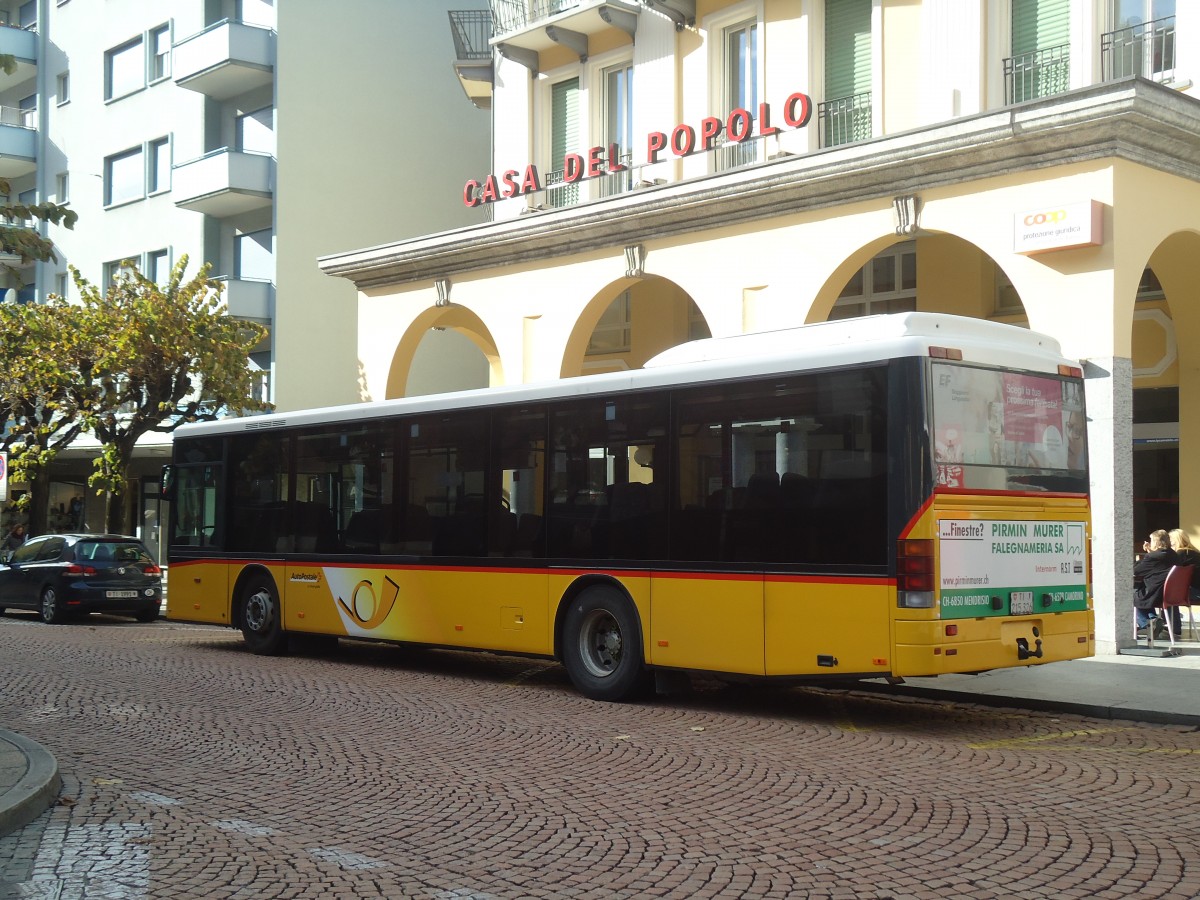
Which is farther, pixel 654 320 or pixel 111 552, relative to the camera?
pixel 654 320

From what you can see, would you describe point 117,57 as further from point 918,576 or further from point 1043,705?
point 918,576

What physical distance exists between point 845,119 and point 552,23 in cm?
625

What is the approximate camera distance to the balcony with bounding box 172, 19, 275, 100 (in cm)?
3412

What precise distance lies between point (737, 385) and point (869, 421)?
4.52 ft

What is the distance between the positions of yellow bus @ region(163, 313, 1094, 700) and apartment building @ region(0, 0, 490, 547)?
18.3 m

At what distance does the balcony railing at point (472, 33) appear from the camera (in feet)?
92.9

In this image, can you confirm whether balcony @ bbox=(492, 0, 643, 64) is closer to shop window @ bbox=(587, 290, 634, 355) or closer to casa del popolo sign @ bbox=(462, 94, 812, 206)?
casa del popolo sign @ bbox=(462, 94, 812, 206)

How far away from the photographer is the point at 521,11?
83.0 feet

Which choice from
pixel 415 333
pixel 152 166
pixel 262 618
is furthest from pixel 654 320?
pixel 152 166

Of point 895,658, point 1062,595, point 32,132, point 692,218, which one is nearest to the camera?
point 895,658

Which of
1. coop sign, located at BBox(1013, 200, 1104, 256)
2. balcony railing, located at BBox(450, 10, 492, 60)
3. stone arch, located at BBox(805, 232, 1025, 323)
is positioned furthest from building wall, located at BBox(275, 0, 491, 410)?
coop sign, located at BBox(1013, 200, 1104, 256)

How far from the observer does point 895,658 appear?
33.7 feet

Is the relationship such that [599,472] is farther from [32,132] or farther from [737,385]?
[32,132]

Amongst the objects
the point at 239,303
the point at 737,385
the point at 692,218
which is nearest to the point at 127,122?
the point at 239,303
